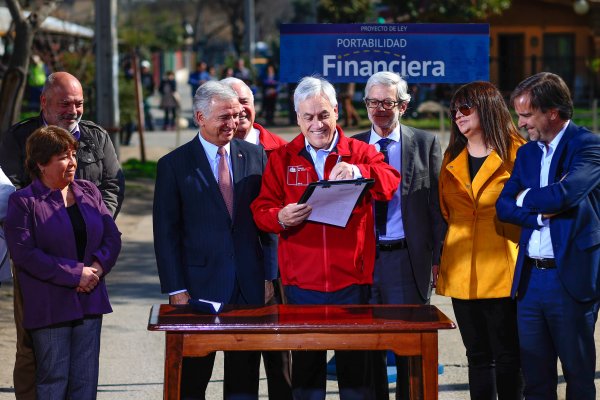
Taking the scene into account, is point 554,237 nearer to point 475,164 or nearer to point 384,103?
point 475,164

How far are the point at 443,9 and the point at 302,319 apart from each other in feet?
91.1

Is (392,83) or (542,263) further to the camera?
(392,83)

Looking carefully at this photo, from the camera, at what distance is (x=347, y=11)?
101 feet

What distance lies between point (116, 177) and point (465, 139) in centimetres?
199

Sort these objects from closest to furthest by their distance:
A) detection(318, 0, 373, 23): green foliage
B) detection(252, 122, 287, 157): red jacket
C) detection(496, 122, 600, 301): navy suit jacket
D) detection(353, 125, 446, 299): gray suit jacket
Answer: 1. detection(496, 122, 600, 301): navy suit jacket
2. detection(353, 125, 446, 299): gray suit jacket
3. detection(252, 122, 287, 157): red jacket
4. detection(318, 0, 373, 23): green foliage

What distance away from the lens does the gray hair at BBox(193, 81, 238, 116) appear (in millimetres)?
5906

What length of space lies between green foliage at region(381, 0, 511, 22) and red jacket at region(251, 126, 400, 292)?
2598 centimetres

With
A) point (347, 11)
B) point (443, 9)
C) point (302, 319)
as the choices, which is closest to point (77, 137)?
point (302, 319)

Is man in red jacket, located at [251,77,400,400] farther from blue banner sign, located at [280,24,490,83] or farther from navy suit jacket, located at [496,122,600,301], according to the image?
blue banner sign, located at [280,24,490,83]

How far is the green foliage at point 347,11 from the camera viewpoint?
1204 inches

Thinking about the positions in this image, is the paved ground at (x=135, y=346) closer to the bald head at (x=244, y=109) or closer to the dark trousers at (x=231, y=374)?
the dark trousers at (x=231, y=374)

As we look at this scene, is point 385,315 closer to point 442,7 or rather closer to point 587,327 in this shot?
point 587,327

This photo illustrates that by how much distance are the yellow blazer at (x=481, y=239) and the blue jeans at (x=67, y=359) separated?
1.84m

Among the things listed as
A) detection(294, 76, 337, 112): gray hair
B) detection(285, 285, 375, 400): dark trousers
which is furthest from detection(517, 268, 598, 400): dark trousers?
detection(294, 76, 337, 112): gray hair
